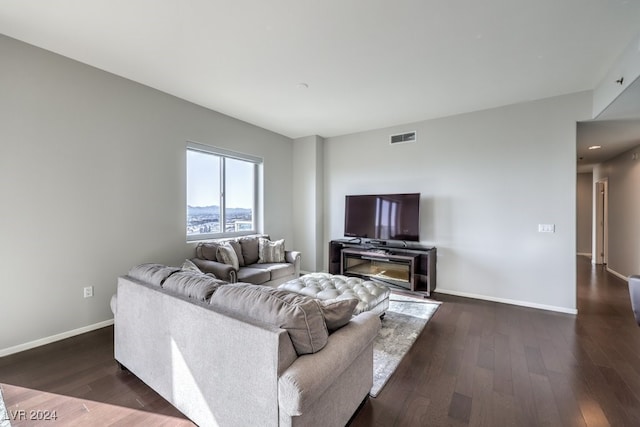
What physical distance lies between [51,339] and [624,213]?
900 centimetres

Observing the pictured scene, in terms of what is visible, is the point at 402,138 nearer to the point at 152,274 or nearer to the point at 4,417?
the point at 152,274

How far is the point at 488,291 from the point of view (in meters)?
4.02

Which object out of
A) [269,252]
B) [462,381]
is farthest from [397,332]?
[269,252]

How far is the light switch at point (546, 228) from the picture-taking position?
3.59 m

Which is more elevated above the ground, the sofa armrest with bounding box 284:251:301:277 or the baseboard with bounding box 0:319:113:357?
the sofa armrest with bounding box 284:251:301:277

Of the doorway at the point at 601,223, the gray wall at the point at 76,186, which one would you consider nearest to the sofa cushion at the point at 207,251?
the gray wall at the point at 76,186

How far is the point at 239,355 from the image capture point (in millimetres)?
1339

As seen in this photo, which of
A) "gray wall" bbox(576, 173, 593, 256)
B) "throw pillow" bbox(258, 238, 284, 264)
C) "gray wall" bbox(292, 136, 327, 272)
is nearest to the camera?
"throw pillow" bbox(258, 238, 284, 264)

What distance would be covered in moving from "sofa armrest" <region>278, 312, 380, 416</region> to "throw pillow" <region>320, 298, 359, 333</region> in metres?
0.04

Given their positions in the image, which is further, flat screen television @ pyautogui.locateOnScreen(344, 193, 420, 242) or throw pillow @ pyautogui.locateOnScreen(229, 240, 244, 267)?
flat screen television @ pyautogui.locateOnScreen(344, 193, 420, 242)

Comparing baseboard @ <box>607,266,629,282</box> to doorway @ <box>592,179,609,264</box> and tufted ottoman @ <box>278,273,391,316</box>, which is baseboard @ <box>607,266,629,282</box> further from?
tufted ottoman @ <box>278,273,391,316</box>

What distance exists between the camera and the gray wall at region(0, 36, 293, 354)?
2.45m

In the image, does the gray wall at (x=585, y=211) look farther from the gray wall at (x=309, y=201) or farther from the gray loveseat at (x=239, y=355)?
the gray loveseat at (x=239, y=355)

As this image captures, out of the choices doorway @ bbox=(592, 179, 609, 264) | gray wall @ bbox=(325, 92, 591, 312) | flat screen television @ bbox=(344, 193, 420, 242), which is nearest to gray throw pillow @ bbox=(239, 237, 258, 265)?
flat screen television @ bbox=(344, 193, 420, 242)
